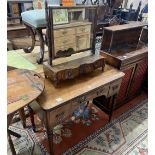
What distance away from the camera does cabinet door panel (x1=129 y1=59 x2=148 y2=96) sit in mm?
2096

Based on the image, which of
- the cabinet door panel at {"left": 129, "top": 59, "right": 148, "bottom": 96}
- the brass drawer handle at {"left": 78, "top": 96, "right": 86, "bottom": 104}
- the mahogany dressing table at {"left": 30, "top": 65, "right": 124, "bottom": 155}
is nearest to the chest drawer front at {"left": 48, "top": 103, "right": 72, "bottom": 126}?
the mahogany dressing table at {"left": 30, "top": 65, "right": 124, "bottom": 155}

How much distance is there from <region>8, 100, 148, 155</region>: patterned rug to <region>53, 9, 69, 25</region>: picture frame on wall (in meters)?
1.19

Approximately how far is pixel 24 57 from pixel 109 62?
95cm

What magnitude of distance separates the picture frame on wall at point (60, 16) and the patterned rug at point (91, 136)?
1.19 metres

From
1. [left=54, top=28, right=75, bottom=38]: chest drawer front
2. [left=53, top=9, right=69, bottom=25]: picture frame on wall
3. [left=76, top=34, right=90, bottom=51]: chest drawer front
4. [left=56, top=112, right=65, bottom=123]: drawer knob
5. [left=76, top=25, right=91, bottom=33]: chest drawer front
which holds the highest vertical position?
[left=53, top=9, right=69, bottom=25]: picture frame on wall

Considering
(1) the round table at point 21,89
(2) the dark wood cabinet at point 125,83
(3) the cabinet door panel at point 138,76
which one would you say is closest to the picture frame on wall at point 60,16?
(1) the round table at point 21,89

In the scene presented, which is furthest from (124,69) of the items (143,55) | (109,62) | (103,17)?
(103,17)

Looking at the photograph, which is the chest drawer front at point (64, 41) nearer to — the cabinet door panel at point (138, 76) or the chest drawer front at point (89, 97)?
the chest drawer front at point (89, 97)

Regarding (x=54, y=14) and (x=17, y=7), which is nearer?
(x=54, y=14)

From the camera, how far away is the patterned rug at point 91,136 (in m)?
1.66

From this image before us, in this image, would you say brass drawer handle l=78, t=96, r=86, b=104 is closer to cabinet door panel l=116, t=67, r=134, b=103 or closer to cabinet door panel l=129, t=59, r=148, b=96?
cabinet door panel l=116, t=67, r=134, b=103

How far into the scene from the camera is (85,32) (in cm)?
143

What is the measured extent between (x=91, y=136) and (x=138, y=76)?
1.02m

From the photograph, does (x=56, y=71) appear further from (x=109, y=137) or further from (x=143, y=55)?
(x=143, y=55)
